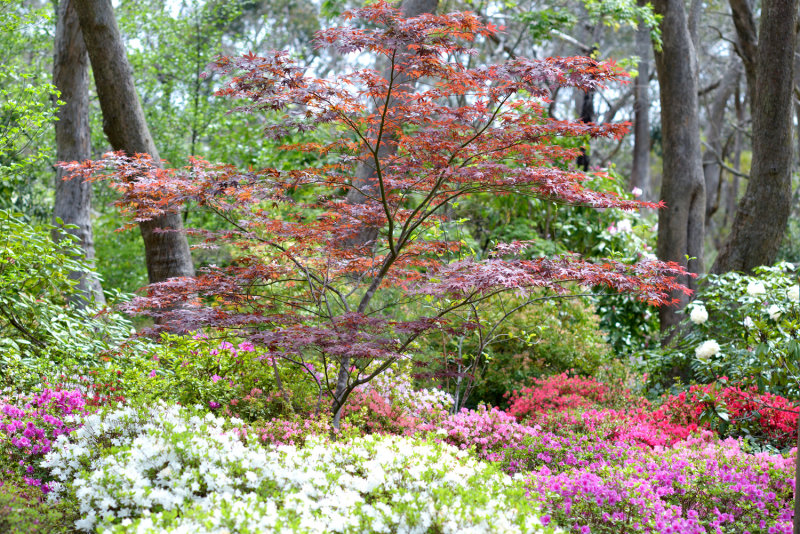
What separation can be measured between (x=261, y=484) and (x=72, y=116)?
5.93m

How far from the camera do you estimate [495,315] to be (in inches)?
260

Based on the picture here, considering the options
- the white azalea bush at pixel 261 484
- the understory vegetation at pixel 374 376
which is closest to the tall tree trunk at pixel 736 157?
the understory vegetation at pixel 374 376

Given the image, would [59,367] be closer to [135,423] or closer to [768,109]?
[135,423]

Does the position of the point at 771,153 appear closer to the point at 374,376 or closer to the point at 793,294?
the point at 793,294

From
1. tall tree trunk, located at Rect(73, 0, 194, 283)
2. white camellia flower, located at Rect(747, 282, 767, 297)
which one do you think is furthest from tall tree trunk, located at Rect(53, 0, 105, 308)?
white camellia flower, located at Rect(747, 282, 767, 297)

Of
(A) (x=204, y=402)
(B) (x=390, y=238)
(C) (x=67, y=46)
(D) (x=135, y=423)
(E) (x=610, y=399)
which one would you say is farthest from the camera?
(C) (x=67, y=46)

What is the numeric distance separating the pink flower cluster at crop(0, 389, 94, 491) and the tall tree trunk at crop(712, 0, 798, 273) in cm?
574

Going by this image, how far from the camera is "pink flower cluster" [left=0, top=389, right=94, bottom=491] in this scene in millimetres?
3361

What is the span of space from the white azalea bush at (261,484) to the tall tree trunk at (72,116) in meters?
4.44

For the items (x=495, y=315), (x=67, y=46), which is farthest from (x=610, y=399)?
(x=67, y=46)

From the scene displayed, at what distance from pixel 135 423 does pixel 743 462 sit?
331 cm

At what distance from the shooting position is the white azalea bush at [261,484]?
245 cm

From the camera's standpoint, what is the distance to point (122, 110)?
6047 millimetres

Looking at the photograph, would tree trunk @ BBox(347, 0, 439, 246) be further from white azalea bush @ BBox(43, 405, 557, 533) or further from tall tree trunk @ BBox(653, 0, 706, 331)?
white azalea bush @ BBox(43, 405, 557, 533)
